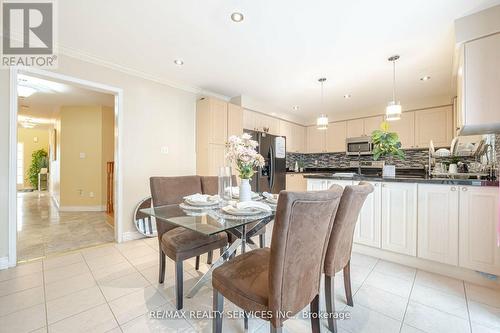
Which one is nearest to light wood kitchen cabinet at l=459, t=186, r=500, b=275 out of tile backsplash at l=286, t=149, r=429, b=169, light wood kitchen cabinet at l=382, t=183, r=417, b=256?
light wood kitchen cabinet at l=382, t=183, r=417, b=256

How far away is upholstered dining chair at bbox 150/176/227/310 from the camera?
1.55 meters

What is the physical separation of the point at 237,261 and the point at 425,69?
3.55m

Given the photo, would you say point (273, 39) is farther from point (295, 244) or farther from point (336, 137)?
point (336, 137)

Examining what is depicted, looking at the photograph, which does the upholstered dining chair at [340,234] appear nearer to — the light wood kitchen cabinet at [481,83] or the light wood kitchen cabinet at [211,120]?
the light wood kitchen cabinet at [481,83]

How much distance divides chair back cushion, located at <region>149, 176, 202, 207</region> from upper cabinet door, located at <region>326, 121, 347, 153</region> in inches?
166

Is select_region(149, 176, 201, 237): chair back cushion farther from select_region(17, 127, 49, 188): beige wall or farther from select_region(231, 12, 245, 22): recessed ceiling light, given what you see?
select_region(17, 127, 49, 188): beige wall

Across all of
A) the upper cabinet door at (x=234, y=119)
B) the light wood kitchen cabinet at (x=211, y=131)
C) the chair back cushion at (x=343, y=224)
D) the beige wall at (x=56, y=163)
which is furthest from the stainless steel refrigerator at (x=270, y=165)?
the beige wall at (x=56, y=163)

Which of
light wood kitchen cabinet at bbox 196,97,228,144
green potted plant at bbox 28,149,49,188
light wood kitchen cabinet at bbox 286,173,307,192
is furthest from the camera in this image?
green potted plant at bbox 28,149,49,188

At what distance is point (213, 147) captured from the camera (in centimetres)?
358

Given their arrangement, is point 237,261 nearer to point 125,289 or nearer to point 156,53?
point 125,289

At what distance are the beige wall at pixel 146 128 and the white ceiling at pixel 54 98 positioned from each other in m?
1.34

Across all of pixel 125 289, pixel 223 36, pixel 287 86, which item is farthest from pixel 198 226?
pixel 287 86

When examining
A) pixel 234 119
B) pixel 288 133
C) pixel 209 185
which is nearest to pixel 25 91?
pixel 234 119

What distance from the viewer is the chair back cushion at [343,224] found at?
1.27 m
